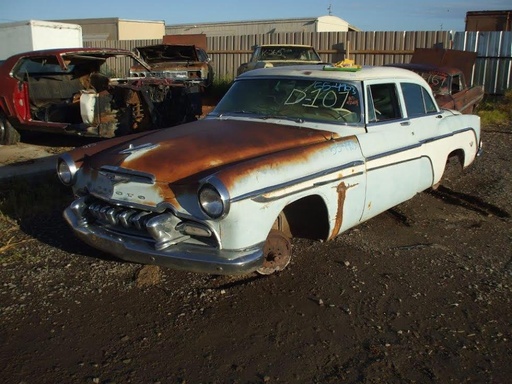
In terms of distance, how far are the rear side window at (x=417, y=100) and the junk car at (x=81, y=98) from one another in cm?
402

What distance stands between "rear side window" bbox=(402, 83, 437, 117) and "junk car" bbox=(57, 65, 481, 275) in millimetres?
22

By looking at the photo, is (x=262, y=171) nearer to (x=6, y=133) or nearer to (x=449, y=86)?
(x=6, y=133)

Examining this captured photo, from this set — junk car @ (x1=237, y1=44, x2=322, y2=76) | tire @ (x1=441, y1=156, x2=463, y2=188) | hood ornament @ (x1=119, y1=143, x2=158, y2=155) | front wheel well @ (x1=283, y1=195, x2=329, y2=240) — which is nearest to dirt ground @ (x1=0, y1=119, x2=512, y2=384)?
front wheel well @ (x1=283, y1=195, x2=329, y2=240)

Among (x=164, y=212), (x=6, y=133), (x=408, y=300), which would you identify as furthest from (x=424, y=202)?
(x=6, y=133)

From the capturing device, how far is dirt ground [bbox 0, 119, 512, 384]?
2.96 metres

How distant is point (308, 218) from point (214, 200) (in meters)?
1.10

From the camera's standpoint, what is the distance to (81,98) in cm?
792

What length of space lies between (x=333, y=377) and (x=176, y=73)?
10.4 metres

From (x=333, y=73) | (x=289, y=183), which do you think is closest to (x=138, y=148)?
(x=289, y=183)

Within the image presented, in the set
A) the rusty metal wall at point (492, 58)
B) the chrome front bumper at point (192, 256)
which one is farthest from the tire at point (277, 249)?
the rusty metal wall at point (492, 58)

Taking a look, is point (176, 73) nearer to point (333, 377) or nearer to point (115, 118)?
point (115, 118)

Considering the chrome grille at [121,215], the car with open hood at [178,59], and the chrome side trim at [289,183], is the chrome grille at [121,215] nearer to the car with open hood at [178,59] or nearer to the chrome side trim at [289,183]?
the chrome side trim at [289,183]

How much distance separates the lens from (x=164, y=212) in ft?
11.6

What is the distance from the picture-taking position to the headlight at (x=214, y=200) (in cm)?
323
